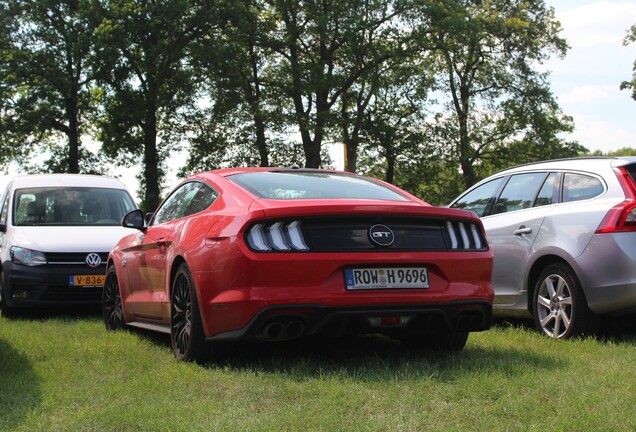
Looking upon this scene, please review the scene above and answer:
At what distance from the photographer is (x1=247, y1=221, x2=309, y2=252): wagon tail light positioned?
5141mm

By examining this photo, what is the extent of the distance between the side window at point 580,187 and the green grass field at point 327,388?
1.23m

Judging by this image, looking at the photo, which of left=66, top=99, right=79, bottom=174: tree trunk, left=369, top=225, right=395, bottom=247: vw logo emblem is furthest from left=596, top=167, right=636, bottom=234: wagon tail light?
left=66, top=99, right=79, bottom=174: tree trunk

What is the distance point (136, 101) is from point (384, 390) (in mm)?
32402

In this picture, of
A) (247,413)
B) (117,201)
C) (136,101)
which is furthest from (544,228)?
(136,101)

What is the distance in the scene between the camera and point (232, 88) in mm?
36719

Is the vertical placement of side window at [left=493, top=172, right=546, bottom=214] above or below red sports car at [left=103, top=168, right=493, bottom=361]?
above

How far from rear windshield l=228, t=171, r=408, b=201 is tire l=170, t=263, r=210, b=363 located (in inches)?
30.5

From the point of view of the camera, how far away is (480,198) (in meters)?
8.67

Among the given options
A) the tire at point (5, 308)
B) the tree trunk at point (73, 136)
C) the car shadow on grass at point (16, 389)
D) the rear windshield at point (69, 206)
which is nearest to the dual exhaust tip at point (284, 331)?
the car shadow on grass at point (16, 389)

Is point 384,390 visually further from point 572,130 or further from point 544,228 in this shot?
point 572,130

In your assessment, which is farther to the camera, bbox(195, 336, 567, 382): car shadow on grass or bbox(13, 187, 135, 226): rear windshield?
bbox(13, 187, 135, 226): rear windshield

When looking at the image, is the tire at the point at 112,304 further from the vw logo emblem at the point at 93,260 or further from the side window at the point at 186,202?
the vw logo emblem at the point at 93,260

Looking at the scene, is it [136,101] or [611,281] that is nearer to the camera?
[611,281]

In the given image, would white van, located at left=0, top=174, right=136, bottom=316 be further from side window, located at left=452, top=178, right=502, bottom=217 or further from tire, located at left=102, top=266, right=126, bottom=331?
side window, located at left=452, top=178, right=502, bottom=217
